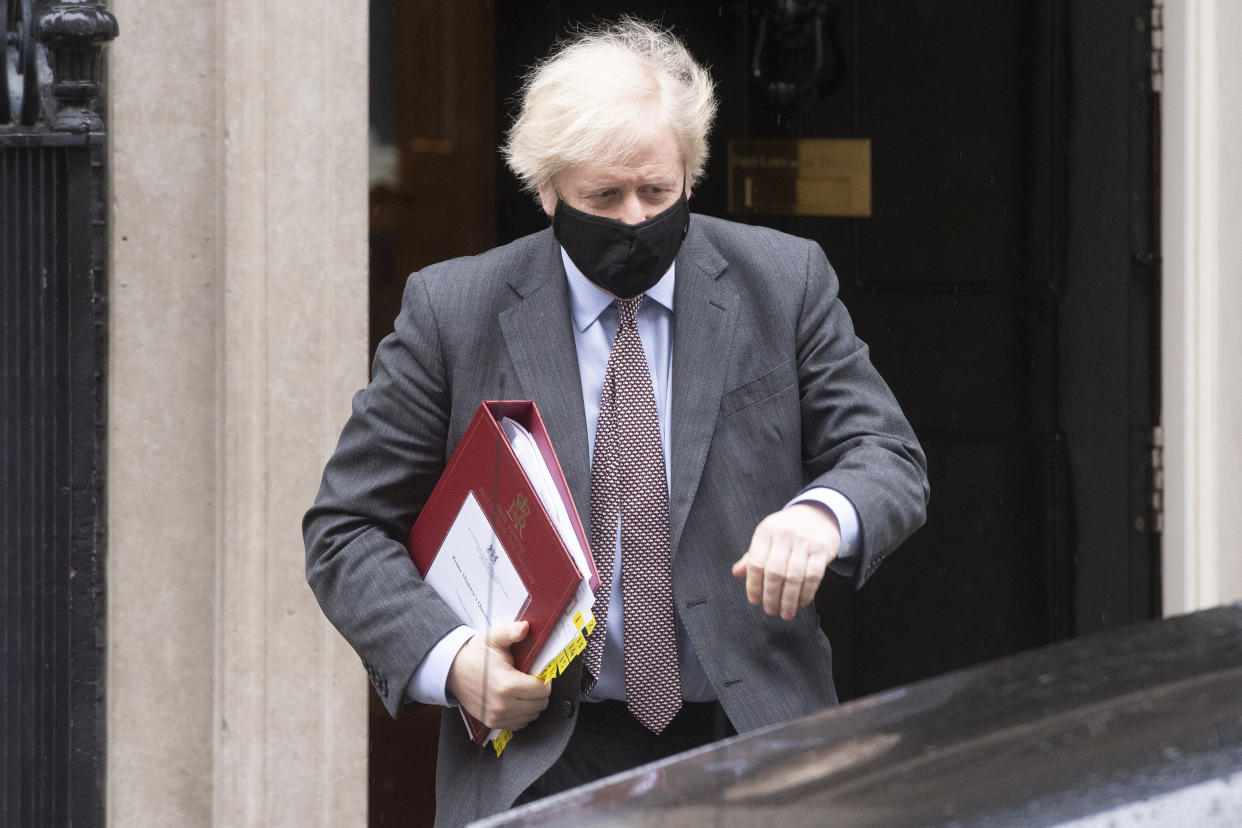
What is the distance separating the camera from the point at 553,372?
2248 millimetres

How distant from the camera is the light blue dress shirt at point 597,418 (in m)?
2.07

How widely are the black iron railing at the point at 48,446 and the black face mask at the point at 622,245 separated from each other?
1.74 meters

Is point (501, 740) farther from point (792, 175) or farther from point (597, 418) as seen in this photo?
point (792, 175)

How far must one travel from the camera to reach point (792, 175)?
4.55 meters

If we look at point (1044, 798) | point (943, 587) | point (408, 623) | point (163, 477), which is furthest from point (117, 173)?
point (1044, 798)

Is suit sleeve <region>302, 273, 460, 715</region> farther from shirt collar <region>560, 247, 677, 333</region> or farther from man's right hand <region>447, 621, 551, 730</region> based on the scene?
shirt collar <region>560, 247, 677, 333</region>

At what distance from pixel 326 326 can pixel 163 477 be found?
53cm

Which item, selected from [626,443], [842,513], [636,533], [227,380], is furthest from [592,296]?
[227,380]

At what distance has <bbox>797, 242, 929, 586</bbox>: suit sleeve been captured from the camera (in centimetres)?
207

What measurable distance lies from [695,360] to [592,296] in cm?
20

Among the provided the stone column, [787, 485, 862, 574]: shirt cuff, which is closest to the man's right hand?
[787, 485, 862, 574]: shirt cuff

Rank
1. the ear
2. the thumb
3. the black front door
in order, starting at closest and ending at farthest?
the thumb → the ear → the black front door

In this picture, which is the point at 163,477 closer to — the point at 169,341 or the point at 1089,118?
the point at 169,341

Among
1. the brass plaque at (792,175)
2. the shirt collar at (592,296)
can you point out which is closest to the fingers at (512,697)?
the shirt collar at (592,296)
